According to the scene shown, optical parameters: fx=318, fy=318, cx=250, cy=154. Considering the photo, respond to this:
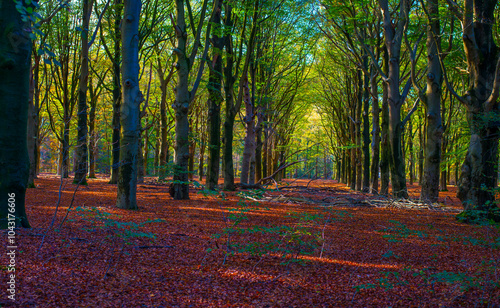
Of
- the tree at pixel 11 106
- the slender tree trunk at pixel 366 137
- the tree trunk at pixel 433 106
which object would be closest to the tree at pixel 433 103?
the tree trunk at pixel 433 106

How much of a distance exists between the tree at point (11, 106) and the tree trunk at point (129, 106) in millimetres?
3040

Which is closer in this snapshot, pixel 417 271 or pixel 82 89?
pixel 417 271

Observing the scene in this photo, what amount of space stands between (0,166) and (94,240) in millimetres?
1561

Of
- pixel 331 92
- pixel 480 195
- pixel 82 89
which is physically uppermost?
pixel 331 92

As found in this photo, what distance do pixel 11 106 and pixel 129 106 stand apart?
3.28 m

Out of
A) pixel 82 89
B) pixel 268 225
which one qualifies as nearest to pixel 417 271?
pixel 268 225

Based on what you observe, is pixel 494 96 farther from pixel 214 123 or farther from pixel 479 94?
pixel 214 123

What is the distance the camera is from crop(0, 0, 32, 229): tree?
4.21 m

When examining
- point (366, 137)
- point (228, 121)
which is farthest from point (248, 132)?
point (366, 137)

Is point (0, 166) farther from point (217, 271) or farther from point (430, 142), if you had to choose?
point (430, 142)

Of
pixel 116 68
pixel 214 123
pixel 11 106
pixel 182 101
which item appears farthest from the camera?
pixel 116 68

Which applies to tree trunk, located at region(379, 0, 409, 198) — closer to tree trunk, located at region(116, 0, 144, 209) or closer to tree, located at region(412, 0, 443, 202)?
tree, located at region(412, 0, 443, 202)

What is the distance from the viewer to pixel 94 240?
15.1 feet

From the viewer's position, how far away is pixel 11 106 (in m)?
4.27
